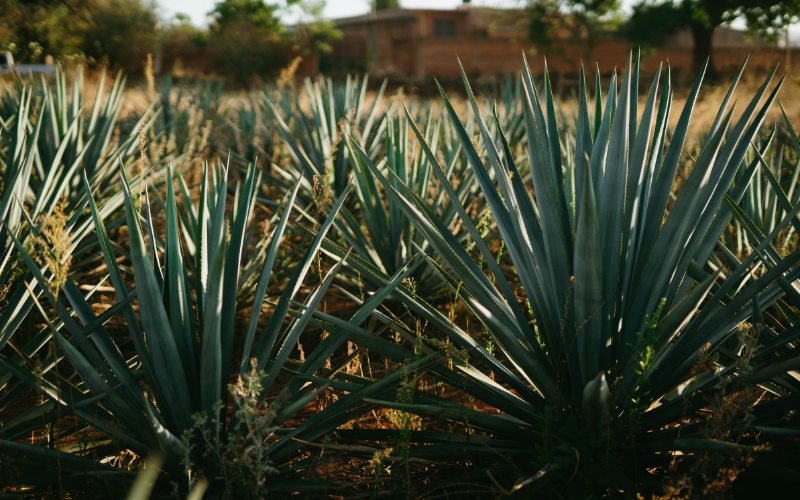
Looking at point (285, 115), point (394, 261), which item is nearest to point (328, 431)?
point (394, 261)

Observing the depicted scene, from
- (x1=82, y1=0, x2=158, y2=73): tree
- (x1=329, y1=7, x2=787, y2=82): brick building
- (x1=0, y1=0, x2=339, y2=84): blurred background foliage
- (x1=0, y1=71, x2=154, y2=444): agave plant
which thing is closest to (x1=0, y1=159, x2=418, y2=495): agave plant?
(x1=0, y1=71, x2=154, y2=444): agave plant

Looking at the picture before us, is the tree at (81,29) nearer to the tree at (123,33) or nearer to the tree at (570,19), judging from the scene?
the tree at (123,33)

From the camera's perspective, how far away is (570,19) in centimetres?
2928

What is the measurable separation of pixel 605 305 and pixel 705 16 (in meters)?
26.0

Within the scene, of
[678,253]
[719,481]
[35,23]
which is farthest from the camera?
[35,23]

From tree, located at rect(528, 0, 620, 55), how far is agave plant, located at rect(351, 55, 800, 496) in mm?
Result: 28952

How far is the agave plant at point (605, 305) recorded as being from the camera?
1586mm

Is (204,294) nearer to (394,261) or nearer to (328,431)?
(328,431)

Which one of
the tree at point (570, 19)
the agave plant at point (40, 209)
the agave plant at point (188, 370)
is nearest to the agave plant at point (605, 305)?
the agave plant at point (188, 370)

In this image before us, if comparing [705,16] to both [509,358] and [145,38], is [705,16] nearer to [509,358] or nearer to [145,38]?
[145,38]

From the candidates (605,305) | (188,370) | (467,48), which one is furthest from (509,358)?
(467,48)

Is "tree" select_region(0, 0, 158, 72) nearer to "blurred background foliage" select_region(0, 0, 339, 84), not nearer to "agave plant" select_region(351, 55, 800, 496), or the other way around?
"blurred background foliage" select_region(0, 0, 339, 84)

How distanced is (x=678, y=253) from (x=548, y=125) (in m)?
0.49

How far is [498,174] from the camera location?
180 cm
